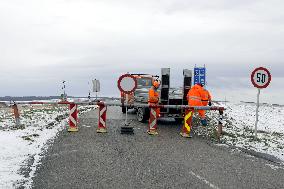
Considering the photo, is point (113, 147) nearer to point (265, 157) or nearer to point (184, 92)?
point (265, 157)

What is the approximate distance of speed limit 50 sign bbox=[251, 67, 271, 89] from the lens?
15.2 m

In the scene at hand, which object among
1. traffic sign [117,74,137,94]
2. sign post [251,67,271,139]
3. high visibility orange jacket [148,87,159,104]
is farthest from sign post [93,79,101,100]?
sign post [251,67,271,139]

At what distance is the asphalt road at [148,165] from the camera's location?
807 centimetres

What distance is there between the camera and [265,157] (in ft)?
38.2

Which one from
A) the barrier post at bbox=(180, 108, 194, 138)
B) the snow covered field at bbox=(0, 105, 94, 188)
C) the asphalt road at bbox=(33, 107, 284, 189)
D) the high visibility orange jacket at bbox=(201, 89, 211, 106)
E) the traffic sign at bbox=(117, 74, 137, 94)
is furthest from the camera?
the high visibility orange jacket at bbox=(201, 89, 211, 106)

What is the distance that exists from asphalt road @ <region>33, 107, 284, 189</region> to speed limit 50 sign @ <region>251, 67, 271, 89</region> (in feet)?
10.3

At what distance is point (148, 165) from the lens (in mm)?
9703

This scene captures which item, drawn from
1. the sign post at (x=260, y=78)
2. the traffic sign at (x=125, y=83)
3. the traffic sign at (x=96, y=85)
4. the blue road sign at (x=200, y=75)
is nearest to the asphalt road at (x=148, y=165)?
the traffic sign at (x=125, y=83)

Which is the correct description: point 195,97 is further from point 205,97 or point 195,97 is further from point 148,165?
point 148,165

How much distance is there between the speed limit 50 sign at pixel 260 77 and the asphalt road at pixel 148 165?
3124 millimetres

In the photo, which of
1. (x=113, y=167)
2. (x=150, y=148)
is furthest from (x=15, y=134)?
(x=113, y=167)

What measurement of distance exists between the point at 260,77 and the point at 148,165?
747 centimetres

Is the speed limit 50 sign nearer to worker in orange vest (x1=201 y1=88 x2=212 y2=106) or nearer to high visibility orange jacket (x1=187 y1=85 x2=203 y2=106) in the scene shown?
high visibility orange jacket (x1=187 y1=85 x2=203 y2=106)

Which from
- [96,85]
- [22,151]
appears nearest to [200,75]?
[22,151]
